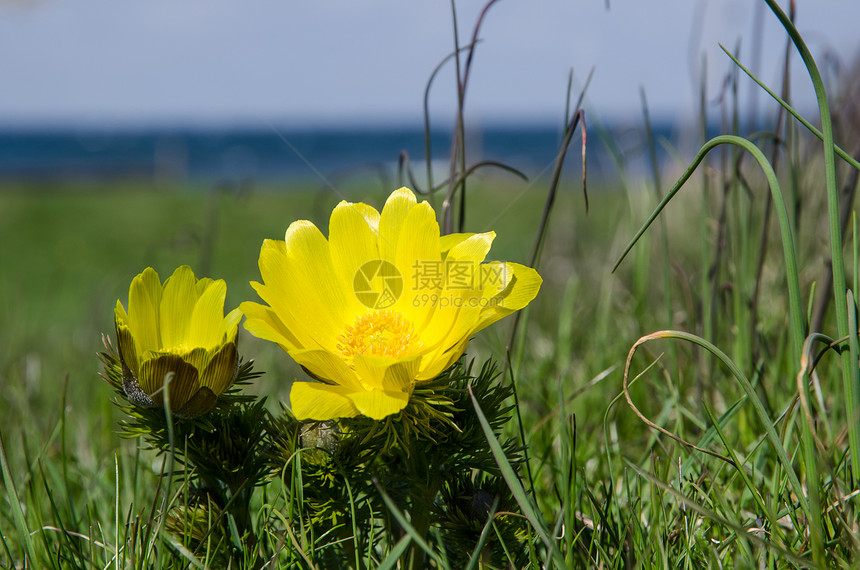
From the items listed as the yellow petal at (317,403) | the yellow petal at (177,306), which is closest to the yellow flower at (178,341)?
the yellow petal at (177,306)

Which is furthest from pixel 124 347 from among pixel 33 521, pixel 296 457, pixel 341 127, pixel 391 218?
pixel 341 127

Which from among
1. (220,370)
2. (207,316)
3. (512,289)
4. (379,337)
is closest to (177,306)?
(207,316)

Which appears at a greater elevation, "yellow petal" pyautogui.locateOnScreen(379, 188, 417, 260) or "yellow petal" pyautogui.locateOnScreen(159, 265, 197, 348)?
"yellow petal" pyautogui.locateOnScreen(379, 188, 417, 260)

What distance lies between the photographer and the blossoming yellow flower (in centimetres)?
66

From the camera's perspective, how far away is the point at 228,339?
0.75 meters

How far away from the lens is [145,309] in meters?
0.76

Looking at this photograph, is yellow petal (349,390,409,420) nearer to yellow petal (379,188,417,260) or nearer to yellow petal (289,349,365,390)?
yellow petal (289,349,365,390)

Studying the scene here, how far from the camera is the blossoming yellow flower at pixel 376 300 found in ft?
2.18

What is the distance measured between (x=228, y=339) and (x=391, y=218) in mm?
225

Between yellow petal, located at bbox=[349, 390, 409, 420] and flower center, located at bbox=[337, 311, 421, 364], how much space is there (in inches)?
3.6

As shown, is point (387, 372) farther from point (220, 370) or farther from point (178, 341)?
point (178, 341)

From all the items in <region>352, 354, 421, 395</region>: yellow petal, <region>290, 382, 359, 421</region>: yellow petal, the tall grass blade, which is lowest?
the tall grass blade

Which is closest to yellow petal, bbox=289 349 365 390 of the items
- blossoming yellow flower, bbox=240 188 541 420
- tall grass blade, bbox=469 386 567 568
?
blossoming yellow flower, bbox=240 188 541 420

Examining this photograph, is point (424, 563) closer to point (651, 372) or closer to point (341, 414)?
point (341, 414)
